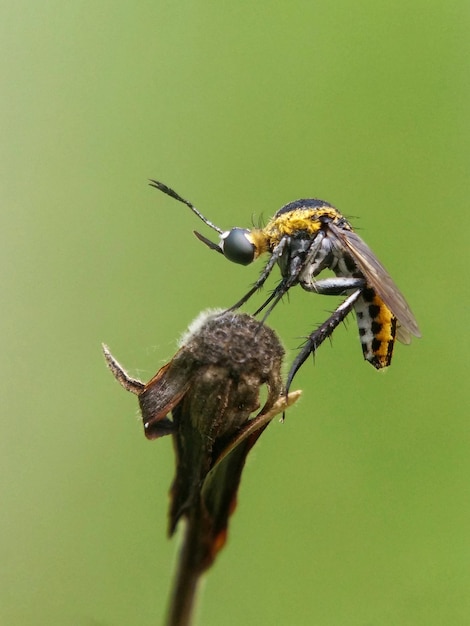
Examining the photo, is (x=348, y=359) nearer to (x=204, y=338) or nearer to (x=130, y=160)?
(x=130, y=160)

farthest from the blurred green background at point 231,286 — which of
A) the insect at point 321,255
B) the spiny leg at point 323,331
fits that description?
the spiny leg at point 323,331

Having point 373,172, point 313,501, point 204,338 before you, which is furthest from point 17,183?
point 204,338

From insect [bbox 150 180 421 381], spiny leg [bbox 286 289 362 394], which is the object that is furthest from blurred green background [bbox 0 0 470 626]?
spiny leg [bbox 286 289 362 394]

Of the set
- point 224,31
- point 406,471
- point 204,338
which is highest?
point 224,31

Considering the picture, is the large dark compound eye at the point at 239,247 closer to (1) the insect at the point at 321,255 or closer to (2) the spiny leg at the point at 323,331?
(1) the insect at the point at 321,255

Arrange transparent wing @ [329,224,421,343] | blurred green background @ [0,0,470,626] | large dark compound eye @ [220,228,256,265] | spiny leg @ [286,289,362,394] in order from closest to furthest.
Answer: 1. spiny leg @ [286,289,362,394]
2. transparent wing @ [329,224,421,343]
3. large dark compound eye @ [220,228,256,265]
4. blurred green background @ [0,0,470,626]

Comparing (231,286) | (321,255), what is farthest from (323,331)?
(231,286)

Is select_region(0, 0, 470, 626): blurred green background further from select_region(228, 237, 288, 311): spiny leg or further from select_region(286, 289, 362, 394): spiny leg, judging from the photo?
select_region(286, 289, 362, 394): spiny leg
